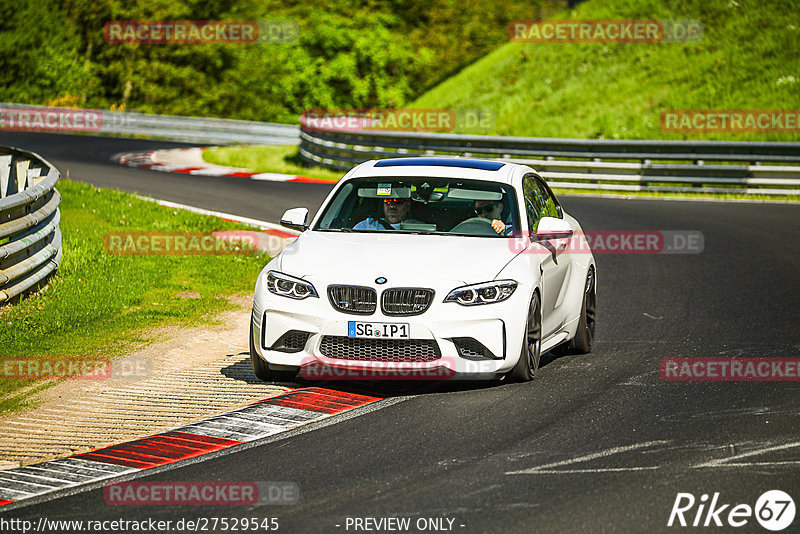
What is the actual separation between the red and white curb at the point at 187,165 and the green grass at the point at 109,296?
9412 mm

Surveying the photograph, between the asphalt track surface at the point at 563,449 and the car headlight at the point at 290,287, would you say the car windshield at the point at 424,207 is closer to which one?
the car headlight at the point at 290,287

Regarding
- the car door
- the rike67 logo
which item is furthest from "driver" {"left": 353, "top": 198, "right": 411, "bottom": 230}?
the rike67 logo

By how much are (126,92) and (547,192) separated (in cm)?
6462

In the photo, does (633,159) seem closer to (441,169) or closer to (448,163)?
(448,163)

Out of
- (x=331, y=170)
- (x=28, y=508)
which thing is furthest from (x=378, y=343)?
(x=331, y=170)

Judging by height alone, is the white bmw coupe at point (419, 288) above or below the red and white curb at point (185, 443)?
above

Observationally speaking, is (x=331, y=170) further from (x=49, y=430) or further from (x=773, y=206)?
(x=49, y=430)

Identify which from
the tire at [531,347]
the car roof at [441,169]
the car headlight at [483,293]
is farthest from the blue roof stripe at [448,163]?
the car headlight at [483,293]

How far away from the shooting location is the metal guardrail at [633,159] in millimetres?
23797

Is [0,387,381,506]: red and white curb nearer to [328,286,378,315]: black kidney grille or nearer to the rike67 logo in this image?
[328,286,378,315]: black kidney grille

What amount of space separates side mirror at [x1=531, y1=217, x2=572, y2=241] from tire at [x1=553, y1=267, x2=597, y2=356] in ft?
3.48

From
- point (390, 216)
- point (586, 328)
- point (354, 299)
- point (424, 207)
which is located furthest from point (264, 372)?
point (586, 328)

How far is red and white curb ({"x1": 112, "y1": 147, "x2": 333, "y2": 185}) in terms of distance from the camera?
26.4 m

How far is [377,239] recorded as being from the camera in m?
8.59
